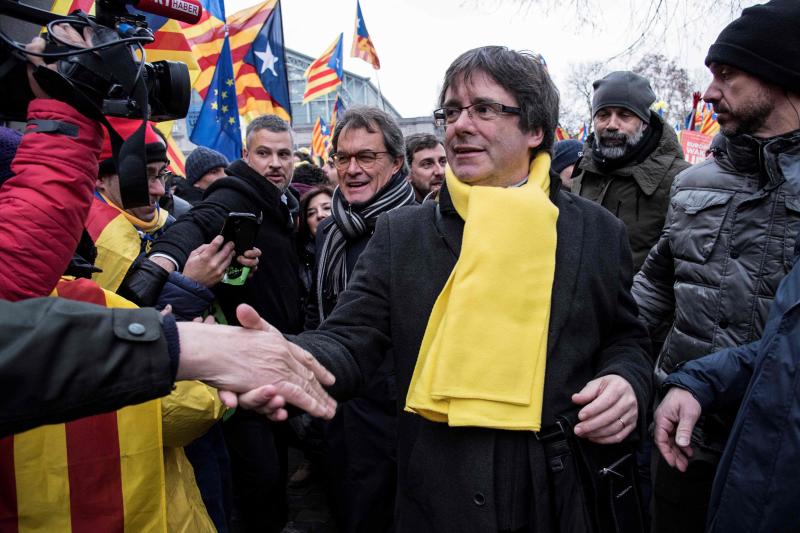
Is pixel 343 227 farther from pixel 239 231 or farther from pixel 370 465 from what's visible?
pixel 370 465

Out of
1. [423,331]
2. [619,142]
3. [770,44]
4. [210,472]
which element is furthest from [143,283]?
[619,142]

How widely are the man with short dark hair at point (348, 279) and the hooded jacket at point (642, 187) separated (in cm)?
137

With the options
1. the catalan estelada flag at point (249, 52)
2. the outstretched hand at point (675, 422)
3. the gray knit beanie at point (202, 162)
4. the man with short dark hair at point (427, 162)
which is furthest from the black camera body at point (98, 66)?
the catalan estelada flag at point (249, 52)

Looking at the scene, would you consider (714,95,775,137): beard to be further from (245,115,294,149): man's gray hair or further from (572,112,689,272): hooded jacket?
(245,115,294,149): man's gray hair

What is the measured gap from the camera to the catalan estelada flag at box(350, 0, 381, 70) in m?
10.7

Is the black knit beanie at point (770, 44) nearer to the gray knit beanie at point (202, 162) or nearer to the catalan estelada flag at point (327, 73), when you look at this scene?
the gray knit beanie at point (202, 162)

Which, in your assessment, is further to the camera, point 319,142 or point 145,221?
point 319,142

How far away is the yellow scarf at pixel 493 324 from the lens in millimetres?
A: 1633

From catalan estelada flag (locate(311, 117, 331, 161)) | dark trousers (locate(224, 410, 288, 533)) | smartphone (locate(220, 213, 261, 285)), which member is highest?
catalan estelada flag (locate(311, 117, 331, 161))

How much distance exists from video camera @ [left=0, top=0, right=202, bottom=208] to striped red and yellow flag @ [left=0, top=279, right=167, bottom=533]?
463 mm

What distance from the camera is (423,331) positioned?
1791 millimetres

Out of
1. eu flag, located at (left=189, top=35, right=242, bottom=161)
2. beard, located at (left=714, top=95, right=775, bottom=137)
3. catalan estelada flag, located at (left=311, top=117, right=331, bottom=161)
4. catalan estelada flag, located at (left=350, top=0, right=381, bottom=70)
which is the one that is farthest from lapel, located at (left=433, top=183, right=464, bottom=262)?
catalan estelada flag, located at (left=311, top=117, right=331, bottom=161)

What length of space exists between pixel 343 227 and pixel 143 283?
1098 mm

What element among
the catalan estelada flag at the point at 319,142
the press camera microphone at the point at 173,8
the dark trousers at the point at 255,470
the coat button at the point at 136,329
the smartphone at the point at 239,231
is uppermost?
the catalan estelada flag at the point at 319,142
